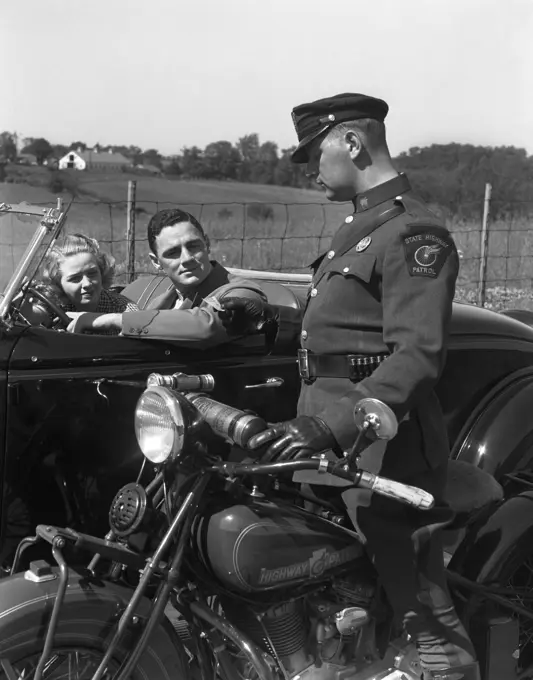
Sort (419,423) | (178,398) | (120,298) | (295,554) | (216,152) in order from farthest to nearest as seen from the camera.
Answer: (216,152), (120,298), (419,423), (295,554), (178,398)

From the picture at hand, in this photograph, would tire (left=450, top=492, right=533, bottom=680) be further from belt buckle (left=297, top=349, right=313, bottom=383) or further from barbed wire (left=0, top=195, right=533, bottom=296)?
barbed wire (left=0, top=195, right=533, bottom=296)

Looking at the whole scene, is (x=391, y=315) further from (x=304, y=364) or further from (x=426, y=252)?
(x=304, y=364)

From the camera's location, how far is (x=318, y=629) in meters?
2.39

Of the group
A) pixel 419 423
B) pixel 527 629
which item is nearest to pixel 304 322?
pixel 419 423

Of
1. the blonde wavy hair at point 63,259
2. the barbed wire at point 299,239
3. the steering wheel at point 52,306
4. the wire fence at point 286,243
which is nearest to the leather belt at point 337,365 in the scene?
the steering wheel at point 52,306

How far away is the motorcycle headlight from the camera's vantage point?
2.02 metres

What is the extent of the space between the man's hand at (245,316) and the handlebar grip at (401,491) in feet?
2.47

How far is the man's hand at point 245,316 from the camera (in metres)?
2.53

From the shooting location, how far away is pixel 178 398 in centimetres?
204

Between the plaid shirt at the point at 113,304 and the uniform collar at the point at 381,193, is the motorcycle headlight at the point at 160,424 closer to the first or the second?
the uniform collar at the point at 381,193

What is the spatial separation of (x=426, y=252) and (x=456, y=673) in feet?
3.82

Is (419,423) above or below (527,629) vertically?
above

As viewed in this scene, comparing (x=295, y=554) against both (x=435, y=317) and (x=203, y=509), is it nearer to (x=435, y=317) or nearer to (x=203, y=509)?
(x=203, y=509)

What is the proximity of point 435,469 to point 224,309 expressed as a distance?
29.5 inches
